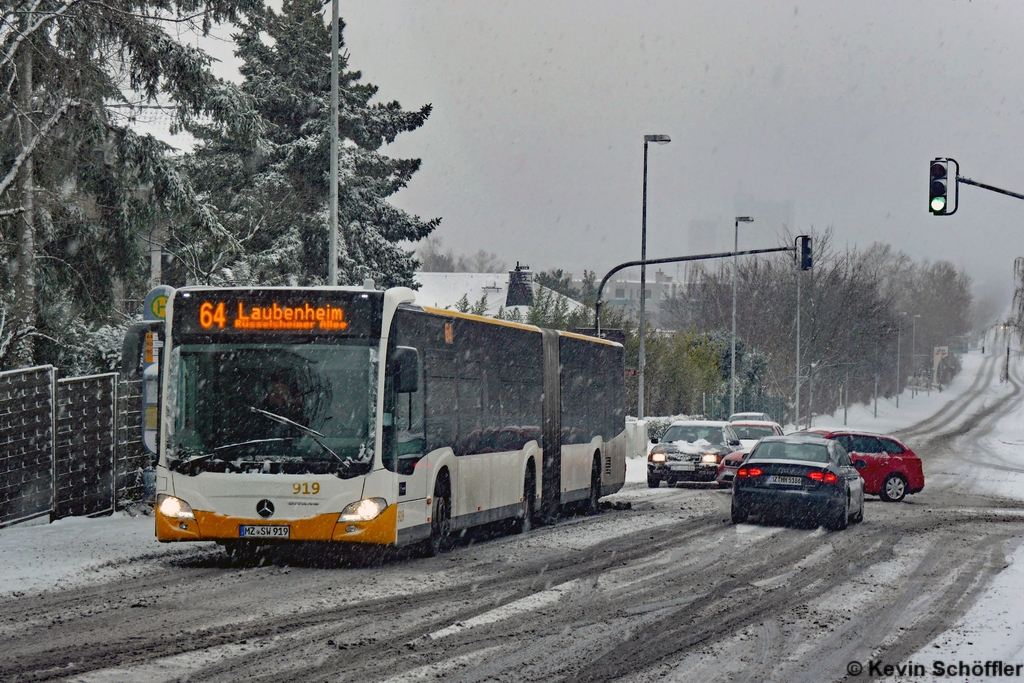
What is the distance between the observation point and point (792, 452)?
69.7 feet

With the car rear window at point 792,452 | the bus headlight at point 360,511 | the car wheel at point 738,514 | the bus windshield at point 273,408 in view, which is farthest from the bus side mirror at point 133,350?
the car rear window at point 792,452

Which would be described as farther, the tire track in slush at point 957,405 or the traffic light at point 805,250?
the tire track in slush at point 957,405

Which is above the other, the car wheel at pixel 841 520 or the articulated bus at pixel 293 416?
the articulated bus at pixel 293 416

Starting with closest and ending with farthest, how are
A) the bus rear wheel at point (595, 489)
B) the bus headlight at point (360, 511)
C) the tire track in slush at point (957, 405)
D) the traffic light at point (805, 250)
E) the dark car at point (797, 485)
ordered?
1. the bus headlight at point (360, 511)
2. the dark car at point (797, 485)
3. the bus rear wheel at point (595, 489)
4. the traffic light at point (805, 250)
5. the tire track in slush at point (957, 405)

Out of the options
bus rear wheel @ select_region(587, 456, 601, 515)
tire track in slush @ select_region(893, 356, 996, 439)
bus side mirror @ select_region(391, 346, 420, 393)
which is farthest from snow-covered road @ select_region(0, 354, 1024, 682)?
tire track in slush @ select_region(893, 356, 996, 439)

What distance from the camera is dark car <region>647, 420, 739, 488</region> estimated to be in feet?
103

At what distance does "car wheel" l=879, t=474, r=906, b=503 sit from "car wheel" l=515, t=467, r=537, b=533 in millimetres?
12825

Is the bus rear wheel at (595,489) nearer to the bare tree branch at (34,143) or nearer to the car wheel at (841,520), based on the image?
the car wheel at (841,520)

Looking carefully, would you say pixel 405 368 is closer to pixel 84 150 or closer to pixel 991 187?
pixel 84 150

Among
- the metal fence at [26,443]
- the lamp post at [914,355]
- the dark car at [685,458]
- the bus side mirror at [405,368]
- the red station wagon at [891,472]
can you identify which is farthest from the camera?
the lamp post at [914,355]

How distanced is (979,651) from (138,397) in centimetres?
1383

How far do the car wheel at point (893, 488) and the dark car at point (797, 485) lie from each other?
8.98 metres

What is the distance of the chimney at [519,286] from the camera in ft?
273

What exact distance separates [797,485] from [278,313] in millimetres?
9633
